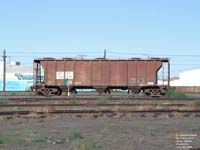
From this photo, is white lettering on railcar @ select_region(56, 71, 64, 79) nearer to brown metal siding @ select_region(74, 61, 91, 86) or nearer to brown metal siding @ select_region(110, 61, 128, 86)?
brown metal siding @ select_region(74, 61, 91, 86)

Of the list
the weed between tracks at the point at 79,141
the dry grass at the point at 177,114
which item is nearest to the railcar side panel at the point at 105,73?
the dry grass at the point at 177,114

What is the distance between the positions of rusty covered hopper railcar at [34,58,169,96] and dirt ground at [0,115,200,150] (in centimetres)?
2043

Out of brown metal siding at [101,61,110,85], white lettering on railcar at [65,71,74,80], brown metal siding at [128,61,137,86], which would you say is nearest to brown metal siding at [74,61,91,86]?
white lettering on railcar at [65,71,74,80]

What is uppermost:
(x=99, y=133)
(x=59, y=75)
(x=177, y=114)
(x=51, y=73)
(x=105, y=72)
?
(x=105, y=72)

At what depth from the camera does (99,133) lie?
45.1 ft

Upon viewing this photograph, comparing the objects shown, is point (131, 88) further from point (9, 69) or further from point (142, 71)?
point (9, 69)

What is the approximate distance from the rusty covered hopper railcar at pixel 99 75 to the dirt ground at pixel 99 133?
20429 mm

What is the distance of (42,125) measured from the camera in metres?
16.3

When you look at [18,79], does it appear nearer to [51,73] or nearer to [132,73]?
[51,73]

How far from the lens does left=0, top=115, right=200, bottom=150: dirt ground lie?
10789 mm

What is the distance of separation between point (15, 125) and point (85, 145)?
22.6ft

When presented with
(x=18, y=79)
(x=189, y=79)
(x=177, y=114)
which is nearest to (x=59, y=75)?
(x=177, y=114)

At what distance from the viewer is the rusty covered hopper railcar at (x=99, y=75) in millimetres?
40281

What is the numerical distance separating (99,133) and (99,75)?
1063 inches
